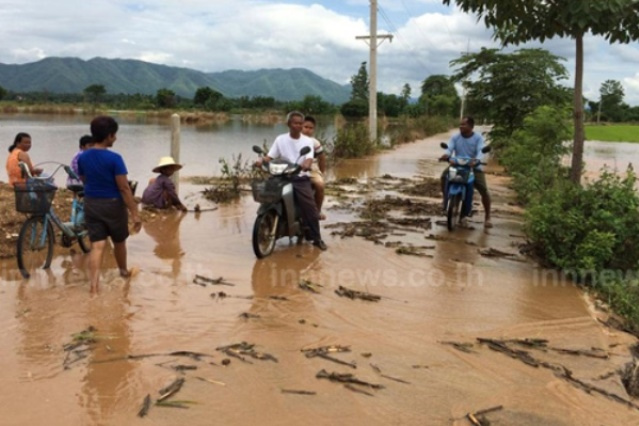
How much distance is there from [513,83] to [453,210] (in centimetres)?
1093

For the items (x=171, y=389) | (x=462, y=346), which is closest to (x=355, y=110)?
(x=462, y=346)

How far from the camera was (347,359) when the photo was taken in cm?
394

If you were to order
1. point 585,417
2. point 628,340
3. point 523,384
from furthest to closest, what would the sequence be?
point 628,340 < point 523,384 < point 585,417

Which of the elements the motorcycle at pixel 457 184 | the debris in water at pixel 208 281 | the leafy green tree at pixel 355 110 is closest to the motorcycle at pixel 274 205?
the debris in water at pixel 208 281

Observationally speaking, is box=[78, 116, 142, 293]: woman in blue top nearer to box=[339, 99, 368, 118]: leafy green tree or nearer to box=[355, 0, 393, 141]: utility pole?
box=[355, 0, 393, 141]: utility pole

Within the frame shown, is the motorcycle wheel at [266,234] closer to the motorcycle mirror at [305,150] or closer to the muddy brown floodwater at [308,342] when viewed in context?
the muddy brown floodwater at [308,342]

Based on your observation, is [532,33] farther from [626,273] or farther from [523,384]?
[523,384]

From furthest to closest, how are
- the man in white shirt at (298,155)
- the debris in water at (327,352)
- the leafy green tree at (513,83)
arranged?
1. the leafy green tree at (513,83)
2. the man in white shirt at (298,155)
3. the debris in water at (327,352)

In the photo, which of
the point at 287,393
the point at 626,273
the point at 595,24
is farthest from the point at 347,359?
the point at 595,24

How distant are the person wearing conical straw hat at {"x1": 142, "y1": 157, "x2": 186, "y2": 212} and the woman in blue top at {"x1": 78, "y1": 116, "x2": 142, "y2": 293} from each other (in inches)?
163

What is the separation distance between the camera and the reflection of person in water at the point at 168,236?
6.65 m

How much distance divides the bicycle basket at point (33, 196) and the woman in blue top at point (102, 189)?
52 cm

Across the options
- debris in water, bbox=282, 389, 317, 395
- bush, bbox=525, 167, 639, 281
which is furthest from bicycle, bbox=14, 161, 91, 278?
bush, bbox=525, 167, 639, 281

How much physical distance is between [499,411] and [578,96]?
5.21 meters
